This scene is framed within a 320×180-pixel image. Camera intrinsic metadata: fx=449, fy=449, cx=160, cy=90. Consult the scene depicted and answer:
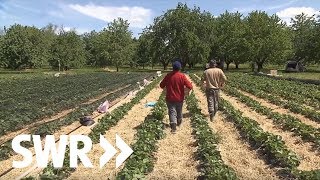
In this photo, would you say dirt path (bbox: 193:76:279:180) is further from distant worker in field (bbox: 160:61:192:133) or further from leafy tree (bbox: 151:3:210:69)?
leafy tree (bbox: 151:3:210:69)

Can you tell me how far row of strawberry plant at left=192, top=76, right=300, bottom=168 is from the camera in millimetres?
9303

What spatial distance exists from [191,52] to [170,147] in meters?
64.2

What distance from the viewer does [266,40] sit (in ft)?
231

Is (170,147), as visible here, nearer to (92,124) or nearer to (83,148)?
(83,148)

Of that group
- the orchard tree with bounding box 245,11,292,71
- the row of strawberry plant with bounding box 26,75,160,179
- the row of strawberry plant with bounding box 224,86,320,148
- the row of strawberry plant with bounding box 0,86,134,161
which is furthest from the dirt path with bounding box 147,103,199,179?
the orchard tree with bounding box 245,11,292,71

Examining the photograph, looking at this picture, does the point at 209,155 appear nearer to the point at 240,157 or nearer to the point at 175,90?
the point at 240,157

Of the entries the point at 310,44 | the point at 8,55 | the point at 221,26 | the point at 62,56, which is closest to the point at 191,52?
the point at 221,26

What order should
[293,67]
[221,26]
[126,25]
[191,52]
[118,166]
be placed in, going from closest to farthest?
[118,166], [293,67], [191,52], [221,26], [126,25]

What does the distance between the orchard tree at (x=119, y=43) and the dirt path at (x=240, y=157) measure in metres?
75.1

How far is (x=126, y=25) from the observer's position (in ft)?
306

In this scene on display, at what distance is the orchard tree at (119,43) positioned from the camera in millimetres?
88188

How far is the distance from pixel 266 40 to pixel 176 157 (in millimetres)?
62874

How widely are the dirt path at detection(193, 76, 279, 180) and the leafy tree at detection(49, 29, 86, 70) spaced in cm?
7549

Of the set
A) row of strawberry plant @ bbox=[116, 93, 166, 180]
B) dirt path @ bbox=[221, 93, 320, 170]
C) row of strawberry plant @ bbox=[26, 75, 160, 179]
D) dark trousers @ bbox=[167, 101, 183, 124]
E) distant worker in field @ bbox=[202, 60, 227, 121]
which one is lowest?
dirt path @ bbox=[221, 93, 320, 170]
